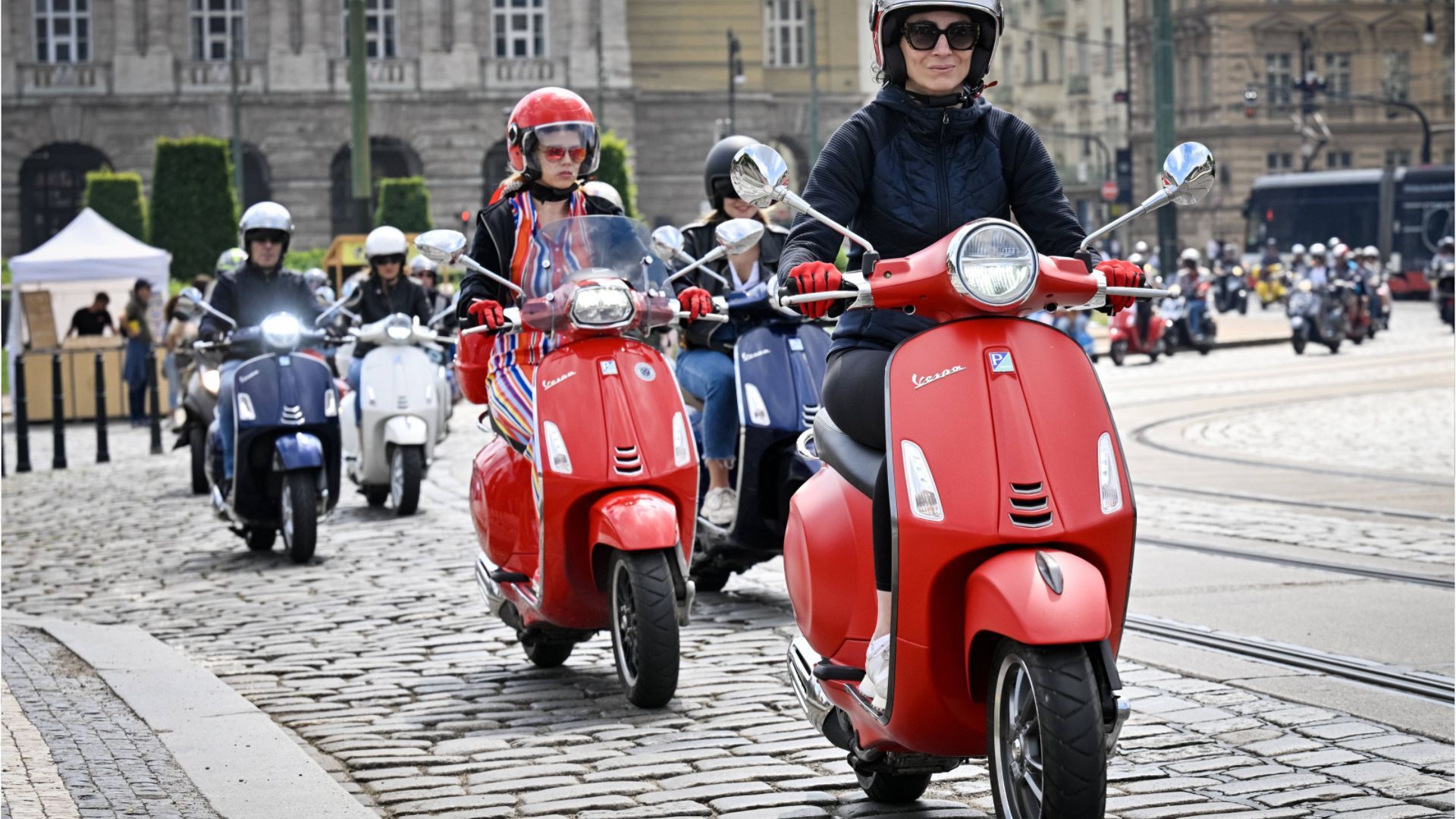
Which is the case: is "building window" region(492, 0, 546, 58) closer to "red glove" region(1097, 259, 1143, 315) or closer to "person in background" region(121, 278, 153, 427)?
"person in background" region(121, 278, 153, 427)

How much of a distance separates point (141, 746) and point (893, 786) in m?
2.12

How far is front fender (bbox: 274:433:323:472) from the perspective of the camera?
10.3 m

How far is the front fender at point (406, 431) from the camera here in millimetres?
12828

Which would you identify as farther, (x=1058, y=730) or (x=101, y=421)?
(x=101, y=421)

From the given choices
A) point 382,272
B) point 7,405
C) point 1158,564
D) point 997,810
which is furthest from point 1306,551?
point 7,405

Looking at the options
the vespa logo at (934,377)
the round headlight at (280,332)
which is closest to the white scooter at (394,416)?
A: the round headlight at (280,332)

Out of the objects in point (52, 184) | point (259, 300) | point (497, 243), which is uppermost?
point (52, 184)

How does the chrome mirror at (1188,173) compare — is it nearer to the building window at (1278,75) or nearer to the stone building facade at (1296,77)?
the stone building facade at (1296,77)

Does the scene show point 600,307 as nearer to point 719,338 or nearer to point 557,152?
point 557,152

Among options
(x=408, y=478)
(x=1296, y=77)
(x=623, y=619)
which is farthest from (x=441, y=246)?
(x=1296, y=77)

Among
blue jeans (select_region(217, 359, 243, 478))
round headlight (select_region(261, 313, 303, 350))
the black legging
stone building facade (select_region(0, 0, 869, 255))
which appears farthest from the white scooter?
stone building facade (select_region(0, 0, 869, 255))

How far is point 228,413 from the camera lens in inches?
421

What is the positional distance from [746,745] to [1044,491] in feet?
6.11

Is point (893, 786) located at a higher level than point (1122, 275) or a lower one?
lower
